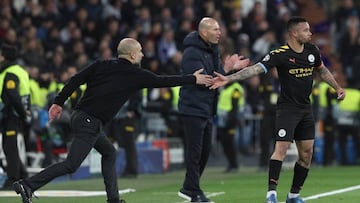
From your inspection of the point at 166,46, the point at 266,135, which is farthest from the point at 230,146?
the point at 166,46

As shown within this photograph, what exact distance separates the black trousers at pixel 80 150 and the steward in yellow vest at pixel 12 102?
3.92 meters

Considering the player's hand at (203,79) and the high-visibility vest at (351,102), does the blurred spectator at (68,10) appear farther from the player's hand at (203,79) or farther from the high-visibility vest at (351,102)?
the player's hand at (203,79)

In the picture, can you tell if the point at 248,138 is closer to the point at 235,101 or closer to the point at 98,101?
the point at 235,101

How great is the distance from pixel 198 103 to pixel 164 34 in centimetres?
1339

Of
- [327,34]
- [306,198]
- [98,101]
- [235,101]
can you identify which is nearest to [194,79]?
[98,101]

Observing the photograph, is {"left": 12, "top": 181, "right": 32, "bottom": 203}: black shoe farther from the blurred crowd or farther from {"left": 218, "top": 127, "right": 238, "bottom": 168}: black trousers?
{"left": 218, "top": 127, "right": 238, "bottom": 168}: black trousers

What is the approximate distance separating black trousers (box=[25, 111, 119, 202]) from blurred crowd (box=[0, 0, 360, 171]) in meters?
8.64

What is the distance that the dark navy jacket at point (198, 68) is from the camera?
15.0 m

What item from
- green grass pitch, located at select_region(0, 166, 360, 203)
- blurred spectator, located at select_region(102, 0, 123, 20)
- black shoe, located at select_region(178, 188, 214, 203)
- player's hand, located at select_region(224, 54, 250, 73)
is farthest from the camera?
blurred spectator, located at select_region(102, 0, 123, 20)

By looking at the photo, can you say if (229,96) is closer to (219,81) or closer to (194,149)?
(194,149)

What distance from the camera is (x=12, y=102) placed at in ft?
56.9

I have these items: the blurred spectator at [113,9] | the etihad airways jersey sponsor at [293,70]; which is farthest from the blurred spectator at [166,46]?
the etihad airways jersey sponsor at [293,70]

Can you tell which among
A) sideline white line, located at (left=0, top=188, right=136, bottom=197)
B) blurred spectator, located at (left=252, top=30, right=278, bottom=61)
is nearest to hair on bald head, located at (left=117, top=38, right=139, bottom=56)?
sideline white line, located at (left=0, top=188, right=136, bottom=197)

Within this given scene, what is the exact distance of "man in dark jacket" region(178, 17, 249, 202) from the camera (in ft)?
48.7
